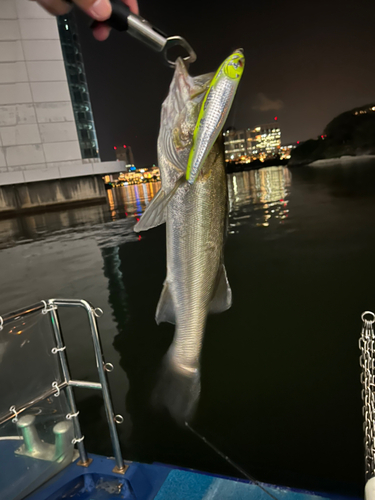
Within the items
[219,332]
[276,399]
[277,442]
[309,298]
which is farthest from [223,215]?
[309,298]

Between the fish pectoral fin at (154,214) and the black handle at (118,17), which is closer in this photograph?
the black handle at (118,17)

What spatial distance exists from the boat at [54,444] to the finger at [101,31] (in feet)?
5.13

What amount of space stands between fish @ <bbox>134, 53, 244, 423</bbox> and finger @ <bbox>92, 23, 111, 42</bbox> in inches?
13.1

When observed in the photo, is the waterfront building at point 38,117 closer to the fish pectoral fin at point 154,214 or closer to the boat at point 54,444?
the boat at point 54,444

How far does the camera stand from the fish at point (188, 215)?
1644 mm

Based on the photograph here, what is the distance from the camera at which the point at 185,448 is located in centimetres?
347

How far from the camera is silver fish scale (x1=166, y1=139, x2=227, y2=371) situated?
5.53 ft

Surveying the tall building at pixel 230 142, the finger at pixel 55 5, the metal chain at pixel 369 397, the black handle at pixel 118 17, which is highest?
the finger at pixel 55 5

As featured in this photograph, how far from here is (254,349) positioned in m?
5.10

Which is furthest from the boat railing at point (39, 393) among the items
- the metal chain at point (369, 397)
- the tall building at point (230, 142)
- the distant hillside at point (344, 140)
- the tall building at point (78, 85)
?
the distant hillside at point (344, 140)

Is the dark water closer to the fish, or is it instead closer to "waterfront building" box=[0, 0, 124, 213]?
the fish

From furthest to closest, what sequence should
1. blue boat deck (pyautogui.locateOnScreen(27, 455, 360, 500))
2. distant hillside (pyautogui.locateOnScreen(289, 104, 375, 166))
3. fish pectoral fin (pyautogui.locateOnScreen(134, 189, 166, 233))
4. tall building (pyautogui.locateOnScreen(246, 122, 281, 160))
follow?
1. distant hillside (pyautogui.locateOnScreen(289, 104, 375, 166))
2. tall building (pyautogui.locateOnScreen(246, 122, 281, 160))
3. blue boat deck (pyautogui.locateOnScreen(27, 455, 360, 500))
4. fish pectoral fin (pyautogui.locateOnScreen(134, 189, 166, 233))

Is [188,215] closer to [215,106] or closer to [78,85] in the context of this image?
[215,106]

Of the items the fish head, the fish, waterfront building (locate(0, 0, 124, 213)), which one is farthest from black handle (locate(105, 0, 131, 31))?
waterfront building (locate(0, 0, 124, 213))
